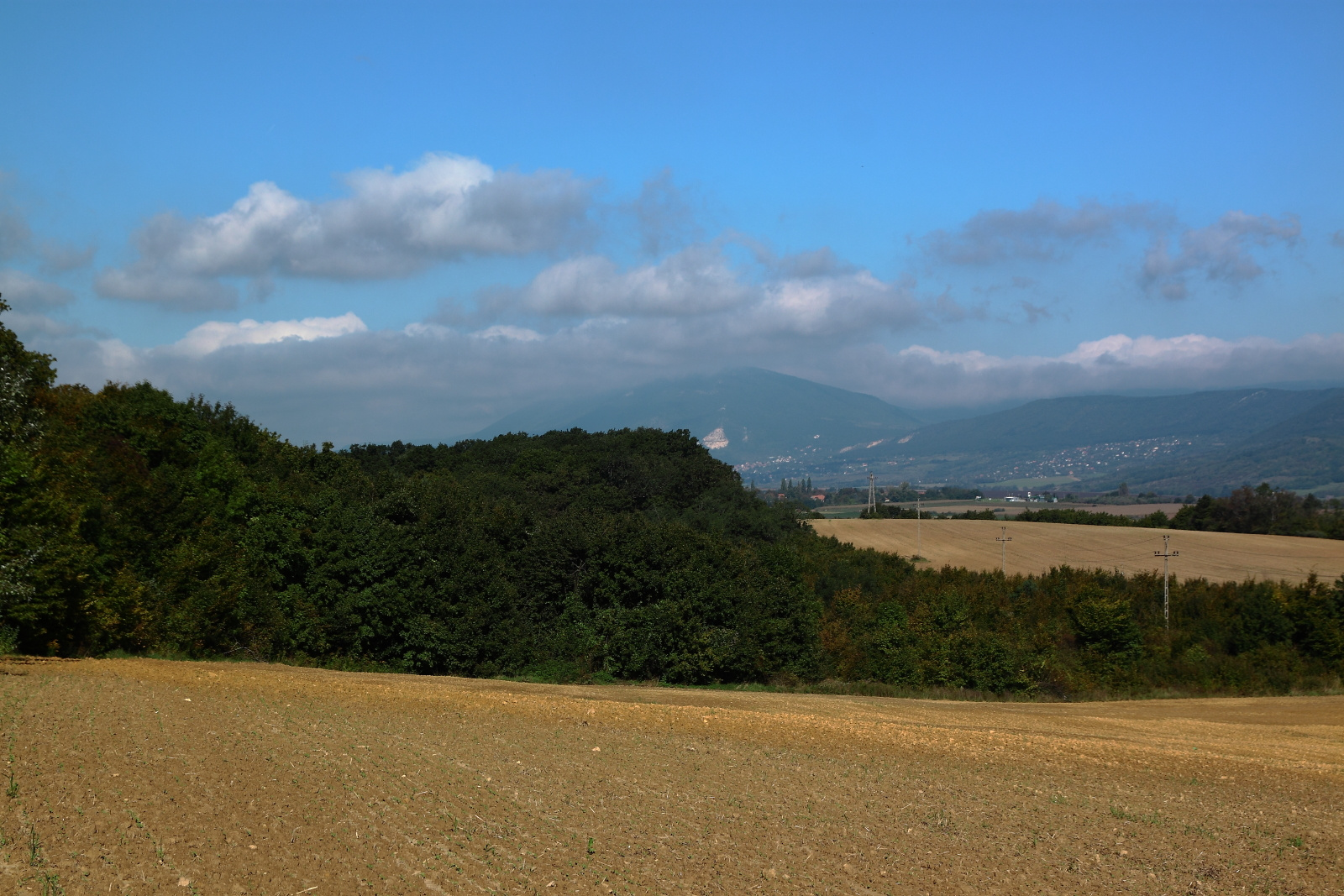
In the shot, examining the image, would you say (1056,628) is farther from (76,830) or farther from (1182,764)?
(76,830)

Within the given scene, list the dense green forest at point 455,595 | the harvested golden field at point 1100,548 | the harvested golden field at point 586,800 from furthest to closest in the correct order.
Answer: the harvested golden field at point 1100,548, the dense green forest at point 455,595, the harvested golden field at point 586,800

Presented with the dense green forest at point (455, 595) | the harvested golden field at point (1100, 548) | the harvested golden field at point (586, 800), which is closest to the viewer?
the harvested golden field at point (586, 800)

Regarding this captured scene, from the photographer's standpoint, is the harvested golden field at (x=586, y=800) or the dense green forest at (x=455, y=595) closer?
the harvested golden field at (x=586, y=800)

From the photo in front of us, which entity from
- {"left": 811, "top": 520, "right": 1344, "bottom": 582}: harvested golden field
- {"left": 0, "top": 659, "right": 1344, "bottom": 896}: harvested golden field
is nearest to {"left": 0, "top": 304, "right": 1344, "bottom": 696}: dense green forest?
{"left": 0, "top": 659, "right": 1344, "bottom": 896}: harvested golden field

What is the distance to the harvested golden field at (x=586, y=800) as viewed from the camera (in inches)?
420

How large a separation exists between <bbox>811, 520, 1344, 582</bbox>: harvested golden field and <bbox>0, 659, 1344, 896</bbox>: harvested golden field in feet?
212

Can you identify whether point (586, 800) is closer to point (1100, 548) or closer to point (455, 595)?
point (455, 595)

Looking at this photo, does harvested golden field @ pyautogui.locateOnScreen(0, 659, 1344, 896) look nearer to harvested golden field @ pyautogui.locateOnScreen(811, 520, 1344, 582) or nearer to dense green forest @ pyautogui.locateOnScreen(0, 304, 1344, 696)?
dense green forest @ pyautogui.locateOnScreen(0, 304, 1344, 696)

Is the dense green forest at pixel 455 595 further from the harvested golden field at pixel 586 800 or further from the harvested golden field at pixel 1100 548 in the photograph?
the harvested golden field at pixel 1100 548

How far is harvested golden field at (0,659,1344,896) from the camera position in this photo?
10.7 m

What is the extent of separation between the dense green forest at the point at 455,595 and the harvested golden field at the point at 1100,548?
12.0m

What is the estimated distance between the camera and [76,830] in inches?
417

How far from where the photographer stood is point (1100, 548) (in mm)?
97125

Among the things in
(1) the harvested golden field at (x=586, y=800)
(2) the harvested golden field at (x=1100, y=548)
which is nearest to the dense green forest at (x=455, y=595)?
(1) the harvested golden field at (x=586, y=800)
